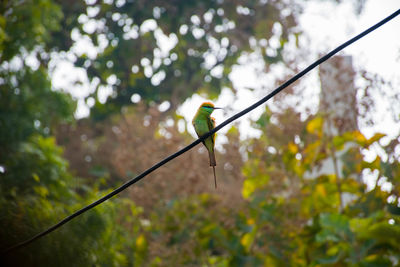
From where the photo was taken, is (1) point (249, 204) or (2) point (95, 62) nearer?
(1) point (249, 204)

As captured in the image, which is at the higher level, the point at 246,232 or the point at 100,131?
the point at 100,131

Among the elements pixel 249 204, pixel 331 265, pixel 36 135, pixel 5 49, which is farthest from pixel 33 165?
pixel 331 265

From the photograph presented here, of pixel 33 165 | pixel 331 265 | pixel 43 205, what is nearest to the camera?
pixel 43 205

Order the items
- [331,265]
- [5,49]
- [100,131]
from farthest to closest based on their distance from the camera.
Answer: [100,131]
[5,49]
[331,265]

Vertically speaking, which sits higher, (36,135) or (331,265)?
(36,135)

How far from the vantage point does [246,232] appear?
4.98m

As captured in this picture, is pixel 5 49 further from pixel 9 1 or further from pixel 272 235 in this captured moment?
pixel 272 235

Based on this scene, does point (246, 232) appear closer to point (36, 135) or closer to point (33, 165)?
point (33, 165)

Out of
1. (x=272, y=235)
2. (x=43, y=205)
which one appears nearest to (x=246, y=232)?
(x=272, y=235)

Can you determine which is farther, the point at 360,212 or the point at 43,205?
the point at 360,212

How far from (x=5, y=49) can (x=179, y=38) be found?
5791 millimetres

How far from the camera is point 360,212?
447 cm

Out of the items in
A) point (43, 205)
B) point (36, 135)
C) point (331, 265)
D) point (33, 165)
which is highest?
point (36, 135)

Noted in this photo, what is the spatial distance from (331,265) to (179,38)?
773 centimetres
